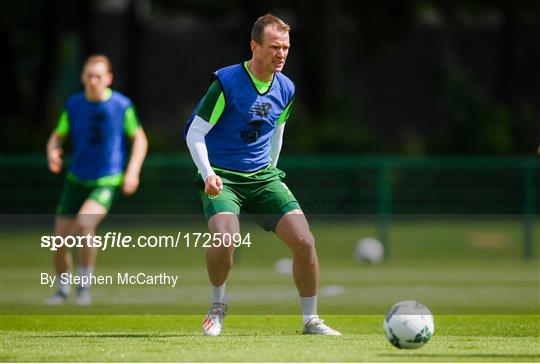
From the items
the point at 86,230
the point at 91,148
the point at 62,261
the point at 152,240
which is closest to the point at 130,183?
the point at 86,230

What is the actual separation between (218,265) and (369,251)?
11.5 m

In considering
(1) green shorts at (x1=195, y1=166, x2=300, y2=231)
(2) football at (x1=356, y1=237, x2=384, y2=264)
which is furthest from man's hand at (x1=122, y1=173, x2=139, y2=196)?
(2) football at (x1=356, y1=237, x2=384, y2=264)

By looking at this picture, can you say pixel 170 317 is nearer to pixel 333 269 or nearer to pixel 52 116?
pixel 333 269

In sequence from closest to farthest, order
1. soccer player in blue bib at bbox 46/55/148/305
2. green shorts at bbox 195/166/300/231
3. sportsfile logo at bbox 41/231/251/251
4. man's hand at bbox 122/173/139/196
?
green shorts at bbox 195/166/300/231
man's hand at bbox 122/173/139/196
soccer player in blue bib at bbox 46/55/148/305
sportsfile logo at bbox 41/231/251/251

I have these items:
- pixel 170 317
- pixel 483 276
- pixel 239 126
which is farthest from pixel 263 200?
pixel 483 276

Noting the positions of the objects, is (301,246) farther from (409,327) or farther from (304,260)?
(409,327)

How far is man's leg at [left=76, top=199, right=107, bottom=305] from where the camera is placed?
13.4 m

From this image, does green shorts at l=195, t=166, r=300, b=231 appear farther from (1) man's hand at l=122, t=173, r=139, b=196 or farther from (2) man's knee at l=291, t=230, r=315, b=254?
(1) man's hand at l=122, t=173, r=139, b=196

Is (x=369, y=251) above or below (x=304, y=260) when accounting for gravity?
above

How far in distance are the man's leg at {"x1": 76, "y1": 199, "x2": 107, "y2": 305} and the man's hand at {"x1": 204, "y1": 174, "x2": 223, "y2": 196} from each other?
4.25 m

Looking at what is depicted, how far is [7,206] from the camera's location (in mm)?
23344

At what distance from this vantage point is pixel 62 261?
13680mm

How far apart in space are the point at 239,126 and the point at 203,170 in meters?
0.57

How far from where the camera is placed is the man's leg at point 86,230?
13.4m
